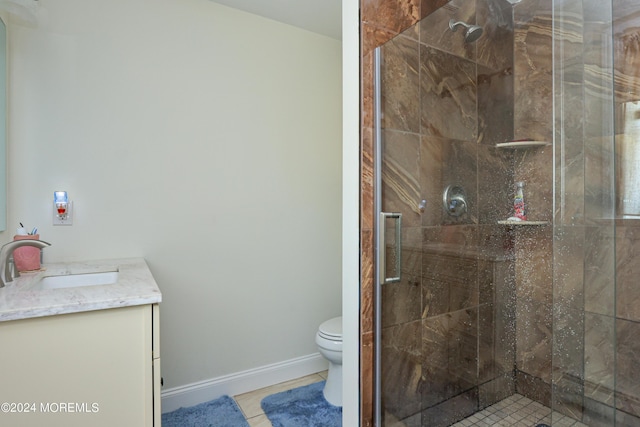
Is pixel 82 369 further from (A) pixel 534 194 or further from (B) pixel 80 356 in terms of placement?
(A) pixel 534 194

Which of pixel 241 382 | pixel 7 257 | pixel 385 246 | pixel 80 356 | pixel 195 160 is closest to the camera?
pixel 80 356

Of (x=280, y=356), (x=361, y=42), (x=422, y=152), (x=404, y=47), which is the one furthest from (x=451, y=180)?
(x=280, y=356)

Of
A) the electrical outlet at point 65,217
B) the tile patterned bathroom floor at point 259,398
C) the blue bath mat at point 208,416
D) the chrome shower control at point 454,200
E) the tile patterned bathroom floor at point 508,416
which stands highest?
the chrome shower control at point 454,200

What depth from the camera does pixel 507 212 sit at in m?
1.74

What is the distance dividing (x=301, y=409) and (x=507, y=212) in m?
1.56

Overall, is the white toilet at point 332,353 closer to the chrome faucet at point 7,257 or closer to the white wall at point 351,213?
the white wall at point 351,213

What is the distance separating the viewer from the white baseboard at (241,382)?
2035 millimetres

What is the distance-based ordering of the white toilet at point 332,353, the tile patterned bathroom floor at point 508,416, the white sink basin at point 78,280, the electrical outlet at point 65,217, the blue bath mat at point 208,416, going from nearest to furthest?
the white sink basin at point 78,280 → the tile patterned bathroom floor at point 508,416 → the electrical outlet at point 65,217 → the blue bath mat at point 208,416 → the white toilet at point 332,353

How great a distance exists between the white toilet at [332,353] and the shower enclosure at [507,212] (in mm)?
416

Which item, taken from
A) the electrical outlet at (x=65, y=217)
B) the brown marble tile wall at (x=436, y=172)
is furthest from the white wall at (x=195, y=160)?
the brown marble tile wall at (x=436, y=172)

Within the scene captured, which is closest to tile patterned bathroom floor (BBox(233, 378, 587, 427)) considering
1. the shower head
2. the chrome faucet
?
the chrome faucet

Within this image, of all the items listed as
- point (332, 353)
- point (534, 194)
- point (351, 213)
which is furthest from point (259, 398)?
point (534, 194)

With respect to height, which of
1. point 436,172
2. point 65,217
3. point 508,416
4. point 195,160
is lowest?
point 508,416

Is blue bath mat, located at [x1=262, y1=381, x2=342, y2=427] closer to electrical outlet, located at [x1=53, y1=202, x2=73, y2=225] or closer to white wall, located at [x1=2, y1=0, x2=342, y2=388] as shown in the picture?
white wall, located at [x1=2, y1=0, x2=342, y2=388]
